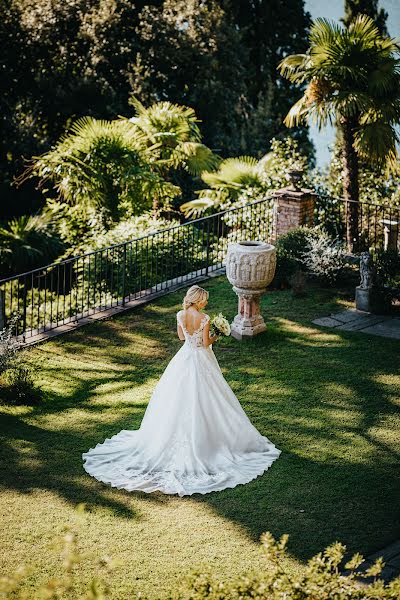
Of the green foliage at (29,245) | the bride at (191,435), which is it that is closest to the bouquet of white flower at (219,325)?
the bride at (191,435)

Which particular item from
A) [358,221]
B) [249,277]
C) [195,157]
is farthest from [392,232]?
[195,157]

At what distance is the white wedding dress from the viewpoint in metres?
8.06

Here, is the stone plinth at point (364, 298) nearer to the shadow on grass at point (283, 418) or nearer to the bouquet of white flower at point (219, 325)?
the shadow on grass at point (283, 418)

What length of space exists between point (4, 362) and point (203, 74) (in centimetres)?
1677

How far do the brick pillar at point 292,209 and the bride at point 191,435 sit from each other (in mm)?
6846

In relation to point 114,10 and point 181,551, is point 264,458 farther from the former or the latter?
point 114,10

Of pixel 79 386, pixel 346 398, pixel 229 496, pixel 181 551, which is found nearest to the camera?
pixel 181 551

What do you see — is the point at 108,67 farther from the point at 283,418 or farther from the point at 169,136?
the point at 283,418

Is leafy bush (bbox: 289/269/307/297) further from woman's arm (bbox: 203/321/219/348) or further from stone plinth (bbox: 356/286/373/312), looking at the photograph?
woman's arm (bbox: 203/321/219/348)

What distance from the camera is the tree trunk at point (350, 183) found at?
15.3 m

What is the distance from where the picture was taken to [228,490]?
25.5 ft

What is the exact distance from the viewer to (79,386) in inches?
412

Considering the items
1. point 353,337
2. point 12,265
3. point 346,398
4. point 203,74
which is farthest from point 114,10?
point 346,398

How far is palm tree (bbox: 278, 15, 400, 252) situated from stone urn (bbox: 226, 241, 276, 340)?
418cm
